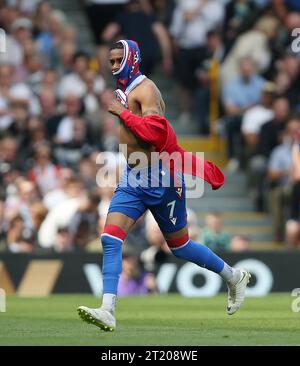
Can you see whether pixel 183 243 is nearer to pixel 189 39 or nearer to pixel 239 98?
pixel 239 98

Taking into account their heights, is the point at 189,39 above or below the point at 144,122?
above

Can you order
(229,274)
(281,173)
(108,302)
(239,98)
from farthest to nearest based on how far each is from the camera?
(239,98) → (281,173) → (229,274) → (108,302)

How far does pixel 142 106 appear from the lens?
11930 millimetres

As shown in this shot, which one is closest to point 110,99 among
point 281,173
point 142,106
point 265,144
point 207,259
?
point 265,144

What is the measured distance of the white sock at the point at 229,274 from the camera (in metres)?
12.8

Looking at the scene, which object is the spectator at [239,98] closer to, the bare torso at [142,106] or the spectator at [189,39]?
the spectator at [189,39]

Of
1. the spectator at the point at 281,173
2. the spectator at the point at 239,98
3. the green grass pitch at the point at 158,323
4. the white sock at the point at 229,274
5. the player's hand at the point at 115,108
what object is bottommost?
the green grass pitch at the point at 158,323

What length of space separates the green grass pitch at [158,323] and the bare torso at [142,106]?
1.71 metres

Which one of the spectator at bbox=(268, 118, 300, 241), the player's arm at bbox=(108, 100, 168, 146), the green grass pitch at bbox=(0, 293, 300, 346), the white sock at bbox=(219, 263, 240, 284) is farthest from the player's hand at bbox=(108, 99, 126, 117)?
the spectator at bbox=(268, 118, 300, 241)

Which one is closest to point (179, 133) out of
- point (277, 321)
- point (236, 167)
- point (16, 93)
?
point (236, 167)

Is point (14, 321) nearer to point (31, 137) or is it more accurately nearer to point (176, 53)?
point (31, 137)

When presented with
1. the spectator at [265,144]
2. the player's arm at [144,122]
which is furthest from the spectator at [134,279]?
the player's arm at [144,122]

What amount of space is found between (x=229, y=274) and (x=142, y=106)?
2082mm
